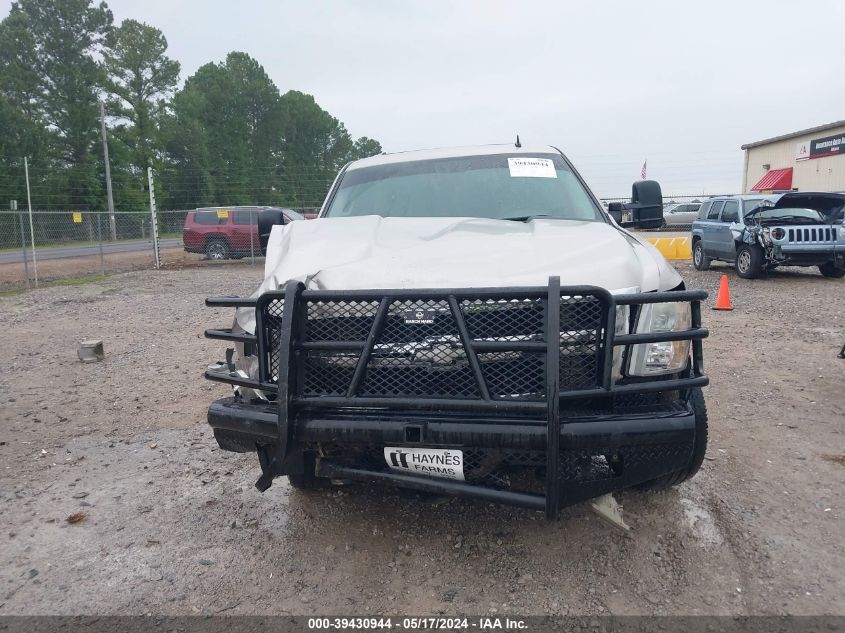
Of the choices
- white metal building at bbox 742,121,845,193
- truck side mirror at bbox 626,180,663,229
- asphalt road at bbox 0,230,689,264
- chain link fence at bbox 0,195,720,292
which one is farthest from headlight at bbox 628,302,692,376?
white metal building at bbox 742,121,845,193

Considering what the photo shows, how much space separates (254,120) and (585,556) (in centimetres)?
6821

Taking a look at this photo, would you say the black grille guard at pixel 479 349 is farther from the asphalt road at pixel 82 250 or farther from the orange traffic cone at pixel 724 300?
the asphalt road at pixel 82 250

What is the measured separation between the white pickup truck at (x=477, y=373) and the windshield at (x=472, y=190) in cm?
101

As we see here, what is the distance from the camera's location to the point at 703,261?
588 inches

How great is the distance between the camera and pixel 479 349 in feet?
7.91

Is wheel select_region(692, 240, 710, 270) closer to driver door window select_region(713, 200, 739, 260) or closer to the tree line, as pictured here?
driver door window select_region(713, 200, 739, 260)

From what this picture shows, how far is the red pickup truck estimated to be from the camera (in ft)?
66.8

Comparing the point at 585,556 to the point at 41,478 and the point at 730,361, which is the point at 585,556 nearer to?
the point at 41,478

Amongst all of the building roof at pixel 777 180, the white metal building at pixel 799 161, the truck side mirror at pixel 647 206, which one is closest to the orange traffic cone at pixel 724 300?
the truck side mirror at pixel 647 206

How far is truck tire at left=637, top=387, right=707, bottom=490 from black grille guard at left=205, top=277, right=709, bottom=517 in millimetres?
201

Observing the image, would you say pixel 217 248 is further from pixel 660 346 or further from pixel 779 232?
pixel 660 346

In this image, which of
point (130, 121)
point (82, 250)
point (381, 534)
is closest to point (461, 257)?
point (381, 534)

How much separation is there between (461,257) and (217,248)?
19.3 metres

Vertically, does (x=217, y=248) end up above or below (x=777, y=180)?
below
